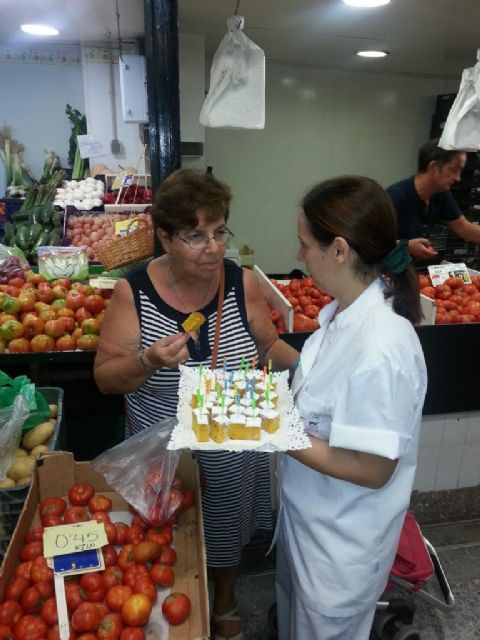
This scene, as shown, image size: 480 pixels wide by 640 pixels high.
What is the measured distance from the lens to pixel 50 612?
1358mm

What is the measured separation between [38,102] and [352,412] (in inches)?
271

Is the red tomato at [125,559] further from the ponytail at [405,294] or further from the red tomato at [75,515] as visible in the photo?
the ponytail at [405,294]

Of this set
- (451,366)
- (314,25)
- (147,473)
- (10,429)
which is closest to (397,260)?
(147,473)

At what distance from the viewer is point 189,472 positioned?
69.4 inches

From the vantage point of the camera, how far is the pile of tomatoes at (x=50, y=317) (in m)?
2.64

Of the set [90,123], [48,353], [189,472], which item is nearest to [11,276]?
[48,353]

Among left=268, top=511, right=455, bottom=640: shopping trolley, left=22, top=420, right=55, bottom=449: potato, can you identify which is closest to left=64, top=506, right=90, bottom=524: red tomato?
left=22, top=420, right=55, bottom=449: potato

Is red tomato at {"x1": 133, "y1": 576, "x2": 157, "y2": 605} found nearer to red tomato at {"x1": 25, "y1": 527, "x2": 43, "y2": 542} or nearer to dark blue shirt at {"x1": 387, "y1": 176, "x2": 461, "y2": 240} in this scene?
red tomato at {"x1": 25, "y1": 527, "x2": 43, "y2": 542}

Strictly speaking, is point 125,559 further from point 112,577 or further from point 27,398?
point 27,398

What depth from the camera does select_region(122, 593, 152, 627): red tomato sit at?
1368 millimetres

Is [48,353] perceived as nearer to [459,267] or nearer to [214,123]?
[214,123]

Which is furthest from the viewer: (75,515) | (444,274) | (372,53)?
(372,53)

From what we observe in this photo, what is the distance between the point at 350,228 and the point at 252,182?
5.63 m

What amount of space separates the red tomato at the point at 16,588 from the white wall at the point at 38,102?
6100 millimetres
